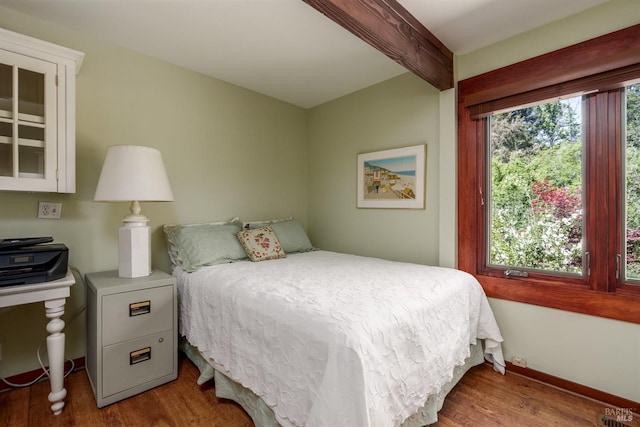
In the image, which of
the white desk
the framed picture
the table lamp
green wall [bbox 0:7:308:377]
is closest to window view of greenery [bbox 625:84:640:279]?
the framed picture

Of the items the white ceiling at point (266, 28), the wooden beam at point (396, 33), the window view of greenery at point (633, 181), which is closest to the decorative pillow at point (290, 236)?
the white ceiling at point (266, 28)

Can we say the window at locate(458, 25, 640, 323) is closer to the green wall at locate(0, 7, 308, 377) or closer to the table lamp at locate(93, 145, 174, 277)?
the green wall at locate(0, 7, 308, 377)

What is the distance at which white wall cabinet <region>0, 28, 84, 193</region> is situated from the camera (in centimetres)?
165

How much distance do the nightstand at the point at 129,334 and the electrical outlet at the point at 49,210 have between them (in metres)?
0.47

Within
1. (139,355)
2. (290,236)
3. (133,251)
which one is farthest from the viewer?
(290,236)

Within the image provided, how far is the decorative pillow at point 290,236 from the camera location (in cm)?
280

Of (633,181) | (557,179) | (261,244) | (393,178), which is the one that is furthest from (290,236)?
(633,181)

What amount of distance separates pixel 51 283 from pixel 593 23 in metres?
3.36

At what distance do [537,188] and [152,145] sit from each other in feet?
9.46

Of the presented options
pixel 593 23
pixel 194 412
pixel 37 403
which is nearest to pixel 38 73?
pixel 37 403

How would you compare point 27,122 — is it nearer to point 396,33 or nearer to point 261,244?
point 261,244

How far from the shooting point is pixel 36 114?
1733mm

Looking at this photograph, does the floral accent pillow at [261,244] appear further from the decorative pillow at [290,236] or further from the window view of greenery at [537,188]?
the window view of greenery at [537,188]

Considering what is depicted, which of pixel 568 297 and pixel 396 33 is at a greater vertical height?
pixel 396 33
